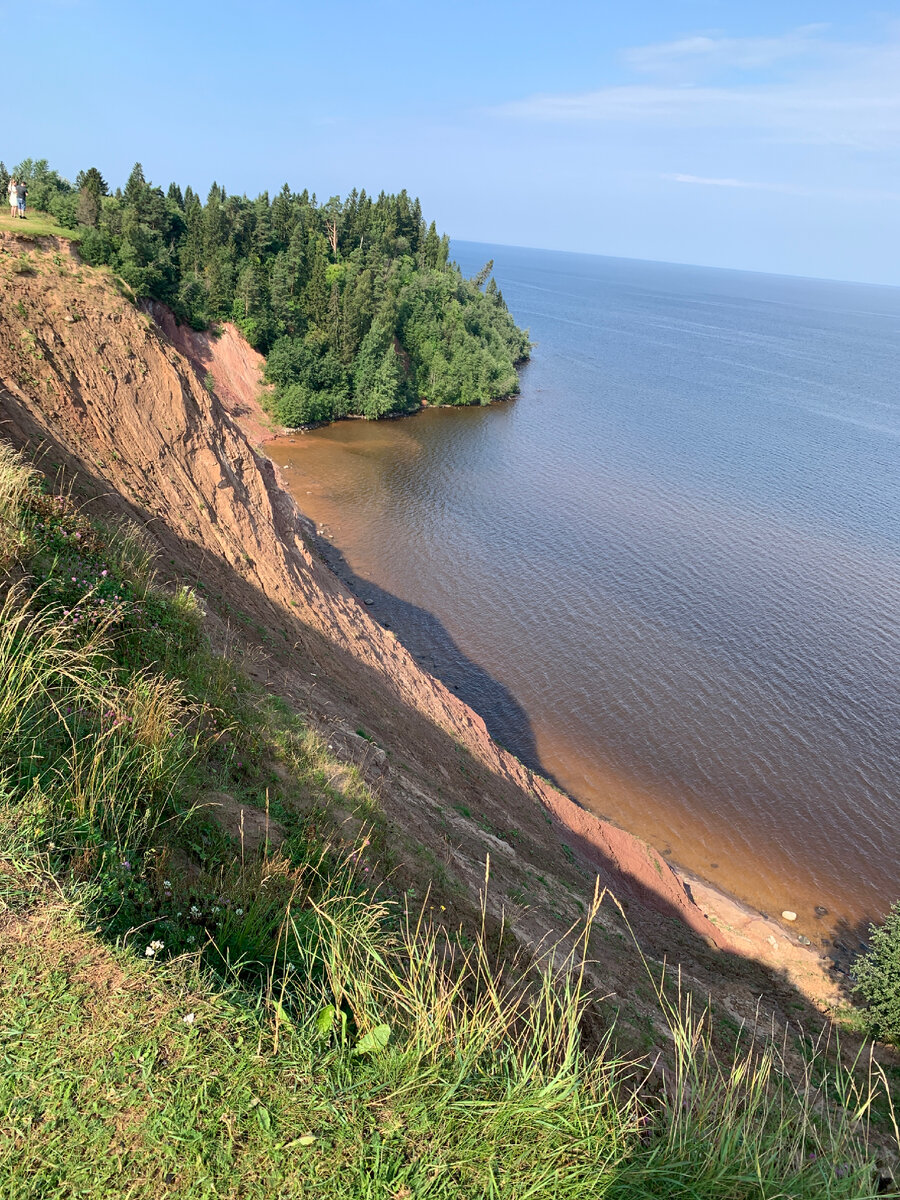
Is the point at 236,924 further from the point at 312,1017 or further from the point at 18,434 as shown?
the point at 18,434

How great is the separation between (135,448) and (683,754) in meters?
22.3

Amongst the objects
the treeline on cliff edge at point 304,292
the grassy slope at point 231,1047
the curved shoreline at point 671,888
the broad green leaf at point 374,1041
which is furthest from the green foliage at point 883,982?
the treeline on cliff edge at point 304,292

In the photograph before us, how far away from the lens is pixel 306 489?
4691 centimetres

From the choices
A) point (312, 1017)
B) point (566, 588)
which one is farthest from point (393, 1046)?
point (566, 588)

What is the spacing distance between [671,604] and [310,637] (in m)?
25.1

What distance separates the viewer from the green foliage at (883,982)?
52.6ft

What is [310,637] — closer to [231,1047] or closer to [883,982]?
→ [231,1047]

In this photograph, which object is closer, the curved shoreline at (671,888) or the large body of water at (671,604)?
the curved shoreline at (671,888)

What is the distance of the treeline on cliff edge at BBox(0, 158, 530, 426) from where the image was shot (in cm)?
4797

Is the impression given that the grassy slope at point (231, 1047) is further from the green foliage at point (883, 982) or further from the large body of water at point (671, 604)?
the large body of water at point (671, 604)

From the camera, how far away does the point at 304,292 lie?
65375mm

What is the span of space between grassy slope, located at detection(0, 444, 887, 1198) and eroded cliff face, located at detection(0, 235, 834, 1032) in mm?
4606

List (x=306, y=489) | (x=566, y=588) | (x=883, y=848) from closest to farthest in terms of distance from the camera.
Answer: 1. (x=883, y=848)
2. (x=566, y=588)
3. (x=306, y=489)

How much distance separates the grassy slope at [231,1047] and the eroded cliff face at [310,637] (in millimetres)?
4606
